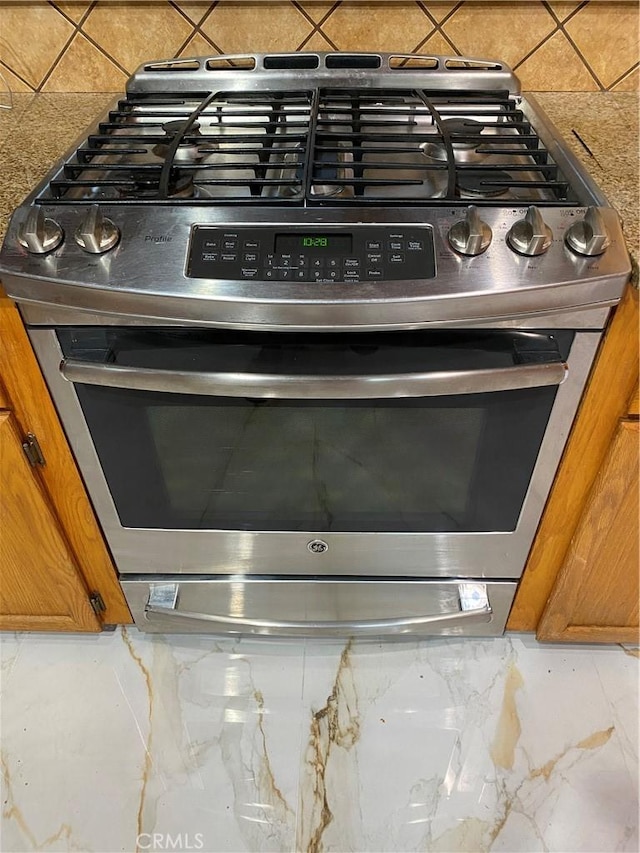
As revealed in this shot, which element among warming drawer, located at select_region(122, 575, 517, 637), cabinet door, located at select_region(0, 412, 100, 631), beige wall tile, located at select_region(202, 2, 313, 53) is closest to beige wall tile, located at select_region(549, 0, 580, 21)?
beige wall tile, located at select_region(202, 2, 313, 53)

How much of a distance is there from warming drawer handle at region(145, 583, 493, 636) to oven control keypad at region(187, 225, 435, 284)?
0.59 meters

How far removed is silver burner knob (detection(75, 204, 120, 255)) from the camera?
2.22 ft

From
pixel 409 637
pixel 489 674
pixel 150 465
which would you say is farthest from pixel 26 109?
pixel 489 674

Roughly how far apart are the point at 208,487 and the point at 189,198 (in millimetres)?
391

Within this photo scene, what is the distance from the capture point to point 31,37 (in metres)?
1.07

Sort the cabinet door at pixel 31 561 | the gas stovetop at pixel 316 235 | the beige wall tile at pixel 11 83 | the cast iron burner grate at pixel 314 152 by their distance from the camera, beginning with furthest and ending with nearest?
the beige wall tile at pixel 11 83 → the cabinet door at pixel 31 561 → the cast iron burner grate at pixel 314 152 → the gas stovetop at pixel 316 235

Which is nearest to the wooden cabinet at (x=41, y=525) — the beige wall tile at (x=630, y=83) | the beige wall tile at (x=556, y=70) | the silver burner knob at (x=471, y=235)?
the silver burner knob at (x=471, y=235)

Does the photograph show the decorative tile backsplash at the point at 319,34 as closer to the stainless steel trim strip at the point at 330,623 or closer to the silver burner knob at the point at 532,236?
the silver burner knob at the point at 532,236

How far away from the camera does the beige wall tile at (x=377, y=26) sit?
1.05 meters

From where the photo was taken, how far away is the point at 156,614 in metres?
1.07

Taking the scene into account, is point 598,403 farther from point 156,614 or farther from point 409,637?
point 156,614

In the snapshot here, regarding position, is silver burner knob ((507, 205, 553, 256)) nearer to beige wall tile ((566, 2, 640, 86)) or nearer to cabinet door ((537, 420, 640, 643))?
cabinet door ((537, 420, 640, 643))

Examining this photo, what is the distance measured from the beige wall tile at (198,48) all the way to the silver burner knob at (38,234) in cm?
58

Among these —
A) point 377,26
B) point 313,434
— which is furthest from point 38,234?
point 377,26
